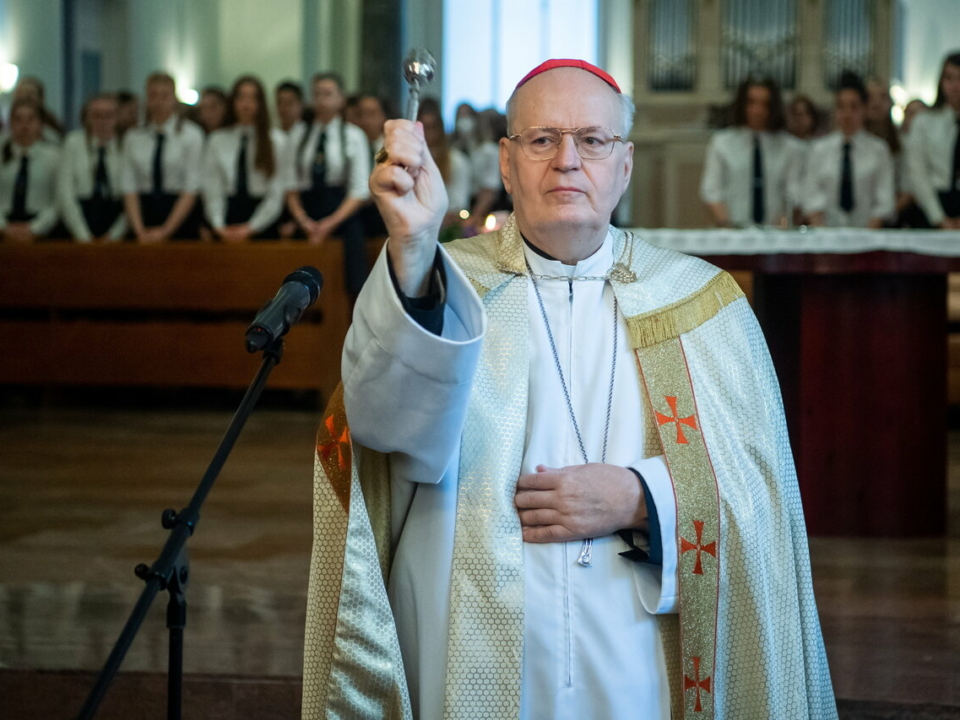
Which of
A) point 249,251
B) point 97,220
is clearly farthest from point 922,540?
point 97,220

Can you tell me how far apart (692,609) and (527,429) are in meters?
0.40

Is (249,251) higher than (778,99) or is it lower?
lower

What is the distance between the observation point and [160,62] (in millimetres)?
14711

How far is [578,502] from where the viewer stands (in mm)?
1952

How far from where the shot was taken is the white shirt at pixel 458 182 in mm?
8845

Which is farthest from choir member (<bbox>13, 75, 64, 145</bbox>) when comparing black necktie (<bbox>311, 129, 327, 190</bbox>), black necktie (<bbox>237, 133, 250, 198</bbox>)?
black necktie (<bbox>311, 129, 327, 190</bbox>)

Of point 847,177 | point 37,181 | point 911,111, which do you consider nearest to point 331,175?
point 37,181

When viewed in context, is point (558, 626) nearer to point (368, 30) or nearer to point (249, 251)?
point (249, 251)

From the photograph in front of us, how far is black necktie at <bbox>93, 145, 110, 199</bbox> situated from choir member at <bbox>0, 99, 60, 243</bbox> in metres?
0.34

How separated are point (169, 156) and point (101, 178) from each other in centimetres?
70

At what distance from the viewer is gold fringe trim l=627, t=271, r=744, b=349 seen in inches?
84.0

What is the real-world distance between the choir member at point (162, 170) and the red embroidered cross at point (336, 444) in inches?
284

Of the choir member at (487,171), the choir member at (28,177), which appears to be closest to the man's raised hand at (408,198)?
the choir member at (487,171)

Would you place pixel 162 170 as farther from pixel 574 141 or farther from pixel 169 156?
pixel 574 141
